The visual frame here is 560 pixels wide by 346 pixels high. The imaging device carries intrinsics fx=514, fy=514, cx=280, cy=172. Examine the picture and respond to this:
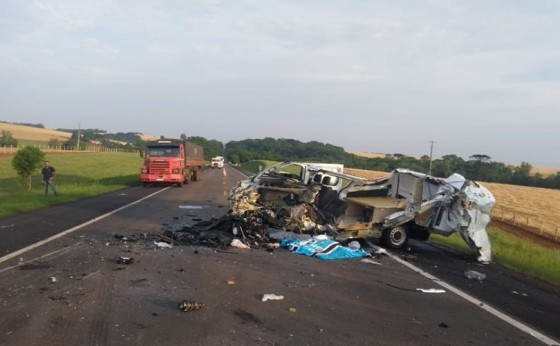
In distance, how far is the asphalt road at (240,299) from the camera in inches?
197

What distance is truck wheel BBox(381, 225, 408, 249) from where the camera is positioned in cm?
1150

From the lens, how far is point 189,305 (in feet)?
18.8

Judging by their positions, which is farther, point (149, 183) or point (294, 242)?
point (149, 183)

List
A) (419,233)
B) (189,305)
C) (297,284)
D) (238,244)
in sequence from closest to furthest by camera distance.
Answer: (189,305), (297,284), (238,244), (419,233)

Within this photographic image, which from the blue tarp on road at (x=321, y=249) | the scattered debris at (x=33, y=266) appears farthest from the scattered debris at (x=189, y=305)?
the blue tarp on road at (x=321, y=249)

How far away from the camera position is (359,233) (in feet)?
37.7

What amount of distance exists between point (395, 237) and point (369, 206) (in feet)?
3.00

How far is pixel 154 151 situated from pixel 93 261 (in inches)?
899


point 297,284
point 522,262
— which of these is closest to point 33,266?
point 297,284

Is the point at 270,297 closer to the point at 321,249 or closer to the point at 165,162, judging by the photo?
the point at 321,249

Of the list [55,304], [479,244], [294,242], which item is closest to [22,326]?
[55,304]

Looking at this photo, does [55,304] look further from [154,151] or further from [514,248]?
[154,151]

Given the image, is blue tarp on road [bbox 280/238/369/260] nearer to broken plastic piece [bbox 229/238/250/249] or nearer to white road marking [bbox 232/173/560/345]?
broken plastic piece [bbox 229/238/250/249]

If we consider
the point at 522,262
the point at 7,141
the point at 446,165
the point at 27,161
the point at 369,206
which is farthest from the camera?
the point at 7,141
